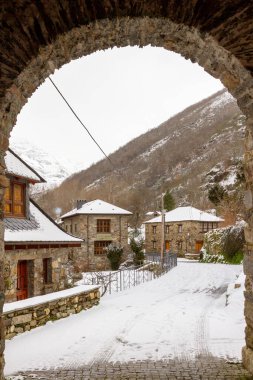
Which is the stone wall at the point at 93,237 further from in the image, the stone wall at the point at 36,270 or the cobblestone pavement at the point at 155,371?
the cobblestone pavement at the point at 155,371

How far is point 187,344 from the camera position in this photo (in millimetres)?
6102

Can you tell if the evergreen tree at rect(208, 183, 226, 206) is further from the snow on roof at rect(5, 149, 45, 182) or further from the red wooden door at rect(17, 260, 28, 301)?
the red wooden door at rect(17, 260, 28, 301)

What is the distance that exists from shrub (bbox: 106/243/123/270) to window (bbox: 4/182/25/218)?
50.5 feet

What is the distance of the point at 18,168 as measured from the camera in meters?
12.2

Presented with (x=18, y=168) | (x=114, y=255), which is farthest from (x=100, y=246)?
(x=18, y=168)

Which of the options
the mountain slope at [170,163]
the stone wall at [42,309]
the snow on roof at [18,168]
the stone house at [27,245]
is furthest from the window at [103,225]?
the stone wall at [42,309]

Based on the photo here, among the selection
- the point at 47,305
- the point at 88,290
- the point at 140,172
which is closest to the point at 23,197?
the point at 88,290

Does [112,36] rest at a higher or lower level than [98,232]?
higher

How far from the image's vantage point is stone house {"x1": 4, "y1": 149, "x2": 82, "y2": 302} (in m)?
10.6

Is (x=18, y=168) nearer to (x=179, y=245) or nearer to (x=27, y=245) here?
(x=27, y=245)

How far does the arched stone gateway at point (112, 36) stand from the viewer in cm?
297

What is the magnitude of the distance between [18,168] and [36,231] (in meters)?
2.30

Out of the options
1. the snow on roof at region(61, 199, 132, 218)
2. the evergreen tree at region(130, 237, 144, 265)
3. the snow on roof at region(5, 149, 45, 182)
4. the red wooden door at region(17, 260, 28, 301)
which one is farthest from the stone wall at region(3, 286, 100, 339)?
the snow on roof at region(61, 199, 132, 218)

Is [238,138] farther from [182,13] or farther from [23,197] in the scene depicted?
[182,13]
